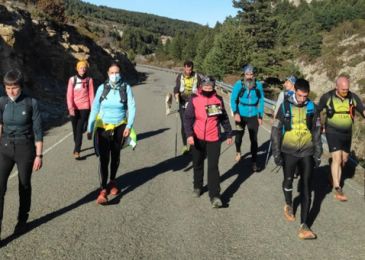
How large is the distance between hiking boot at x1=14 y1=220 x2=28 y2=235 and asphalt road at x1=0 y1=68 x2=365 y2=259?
8 centimetres

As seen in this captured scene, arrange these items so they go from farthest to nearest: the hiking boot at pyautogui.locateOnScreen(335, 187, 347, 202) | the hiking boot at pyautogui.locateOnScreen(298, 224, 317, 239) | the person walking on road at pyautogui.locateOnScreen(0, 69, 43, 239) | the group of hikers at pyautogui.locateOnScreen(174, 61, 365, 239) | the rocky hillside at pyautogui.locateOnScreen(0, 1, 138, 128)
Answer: the rocky hillside at pyautogui.locateOnScreen(0, 1, 138, 128)
the hiking boot at pyautogui.locateOnScreen(335, 187, 347, 202)
the group of hikers at pyautogui.locateOnScreen(174, 61, 365, 239)
the hiking boot at pyautogui.locateOnScreen(298, 224, 317, 239)
the person walking on road at pyautogui.locateOnScreen(0, 69, 43, 239)

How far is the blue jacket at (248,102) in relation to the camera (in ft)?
29.6

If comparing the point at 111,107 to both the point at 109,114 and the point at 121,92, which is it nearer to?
the point at 109,114

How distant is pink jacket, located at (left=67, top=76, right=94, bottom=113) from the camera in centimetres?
984

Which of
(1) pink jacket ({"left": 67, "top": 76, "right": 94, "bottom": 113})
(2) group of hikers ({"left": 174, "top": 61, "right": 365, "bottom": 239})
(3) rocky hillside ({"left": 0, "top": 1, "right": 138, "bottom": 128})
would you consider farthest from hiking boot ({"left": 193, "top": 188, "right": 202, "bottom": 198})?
(3) rocky hillside ({"left": 0, "top": 1, "right": 138, "bottom": 128})

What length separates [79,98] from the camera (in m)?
9.91

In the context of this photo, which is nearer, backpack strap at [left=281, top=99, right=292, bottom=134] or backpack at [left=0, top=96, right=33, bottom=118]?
backpack at [left=0, top=96, right=33, bottom=118]

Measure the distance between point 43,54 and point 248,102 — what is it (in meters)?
20.1

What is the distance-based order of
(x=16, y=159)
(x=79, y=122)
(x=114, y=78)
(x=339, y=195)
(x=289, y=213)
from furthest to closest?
(x=79, y=122) → (x=339, y=195) → (x=114, y=78) → (x=289, y=213) → (x=16, y=159)

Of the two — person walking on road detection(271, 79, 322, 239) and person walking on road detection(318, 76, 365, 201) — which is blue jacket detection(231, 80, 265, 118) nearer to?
person walking on road detection(318, 76, 365, 201)

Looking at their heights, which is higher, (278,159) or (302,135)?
(302,135)

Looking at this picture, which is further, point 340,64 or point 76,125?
point 340,64

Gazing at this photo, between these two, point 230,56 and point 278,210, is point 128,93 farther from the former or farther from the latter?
point 230,56

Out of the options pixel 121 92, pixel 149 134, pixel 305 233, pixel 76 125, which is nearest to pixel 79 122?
pixel 76 125
